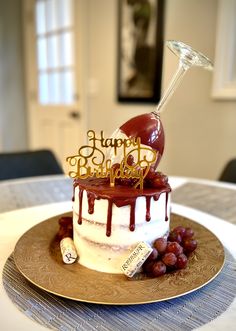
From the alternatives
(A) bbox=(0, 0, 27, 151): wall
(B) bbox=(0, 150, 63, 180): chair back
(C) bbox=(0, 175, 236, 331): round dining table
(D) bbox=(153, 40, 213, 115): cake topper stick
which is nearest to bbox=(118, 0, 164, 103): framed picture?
(B) bbox=(0, 150, 63, 180): chair back

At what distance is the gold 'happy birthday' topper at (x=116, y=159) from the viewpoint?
71 centimetres

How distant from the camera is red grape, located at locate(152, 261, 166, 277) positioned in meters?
0.64

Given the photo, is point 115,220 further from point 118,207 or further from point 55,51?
point 55,51

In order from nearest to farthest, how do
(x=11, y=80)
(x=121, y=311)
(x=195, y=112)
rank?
(x=121, y=311) < (x=195, y=112) < (x=11, y=80)

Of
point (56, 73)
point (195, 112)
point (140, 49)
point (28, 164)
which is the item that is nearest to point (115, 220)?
point (28, 164)

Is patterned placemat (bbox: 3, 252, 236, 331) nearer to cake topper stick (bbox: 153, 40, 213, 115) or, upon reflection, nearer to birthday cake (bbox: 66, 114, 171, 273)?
birthday cake (bbox: 66, 114, 171, 273)

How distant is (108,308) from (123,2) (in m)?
2.93

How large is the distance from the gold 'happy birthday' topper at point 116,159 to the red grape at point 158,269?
16 cm

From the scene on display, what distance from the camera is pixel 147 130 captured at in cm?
76

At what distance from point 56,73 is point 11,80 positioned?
622 mm

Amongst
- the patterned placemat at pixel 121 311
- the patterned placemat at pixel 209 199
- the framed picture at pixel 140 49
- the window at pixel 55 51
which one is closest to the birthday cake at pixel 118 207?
the patterned placemat at pixel 121 311

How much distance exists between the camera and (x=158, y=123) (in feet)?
2.56

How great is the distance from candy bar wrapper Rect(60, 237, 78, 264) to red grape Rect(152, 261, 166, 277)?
0.17 metres

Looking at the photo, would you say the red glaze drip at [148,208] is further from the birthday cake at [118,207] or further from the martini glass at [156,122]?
the martini glass at [156,122]
